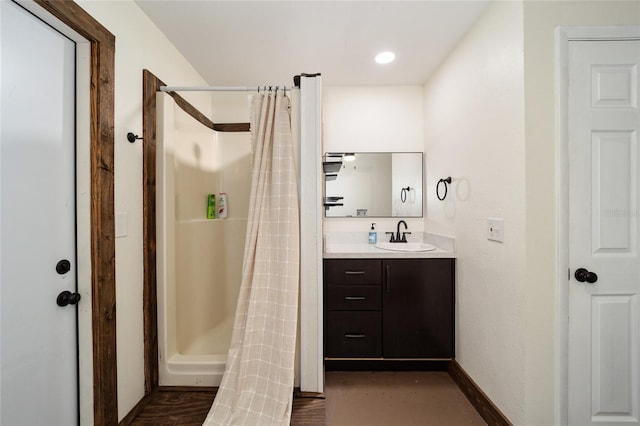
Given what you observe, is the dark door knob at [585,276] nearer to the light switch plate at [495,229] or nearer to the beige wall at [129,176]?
the light switch plate at [495,229]

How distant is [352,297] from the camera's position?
2043mm

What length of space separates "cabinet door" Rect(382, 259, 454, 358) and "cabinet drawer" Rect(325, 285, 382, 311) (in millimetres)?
75

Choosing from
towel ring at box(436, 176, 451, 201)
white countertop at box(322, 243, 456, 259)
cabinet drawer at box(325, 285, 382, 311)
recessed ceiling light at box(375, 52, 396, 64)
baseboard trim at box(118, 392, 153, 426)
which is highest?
recessed ceiling light at box(375, 52, 396, 64)

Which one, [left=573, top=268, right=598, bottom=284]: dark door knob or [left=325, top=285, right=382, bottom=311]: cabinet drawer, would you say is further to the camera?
[left=325, top=285, right=382, bottom=311]: cabinet drawer

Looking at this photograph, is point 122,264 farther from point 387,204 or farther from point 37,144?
point 387,204

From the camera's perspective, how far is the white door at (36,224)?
3.28 feet

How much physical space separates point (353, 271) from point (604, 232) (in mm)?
1392

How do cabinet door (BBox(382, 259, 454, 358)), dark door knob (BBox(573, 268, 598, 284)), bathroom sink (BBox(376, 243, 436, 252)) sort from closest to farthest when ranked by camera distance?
dark door knob (BBox(573, 268, 598, 284))
cabinet door (BBox(382, 259, 454, 358))
bathroom sink (BBox(376, 243, 436, 252))

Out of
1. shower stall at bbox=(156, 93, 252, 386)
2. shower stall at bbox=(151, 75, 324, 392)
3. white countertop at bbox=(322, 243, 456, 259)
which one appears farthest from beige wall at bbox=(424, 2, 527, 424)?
shower stall at bbox=(156, 93, 252, 386)

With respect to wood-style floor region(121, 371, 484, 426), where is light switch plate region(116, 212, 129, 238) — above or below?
above

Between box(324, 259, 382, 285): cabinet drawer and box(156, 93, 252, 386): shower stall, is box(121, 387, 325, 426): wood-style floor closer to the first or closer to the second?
box(156, 93, 252, 386): shower stall

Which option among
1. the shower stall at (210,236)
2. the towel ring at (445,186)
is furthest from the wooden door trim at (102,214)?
the towel ring at (445,186)

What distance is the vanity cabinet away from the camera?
2.02m

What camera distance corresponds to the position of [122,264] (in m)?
1.47
